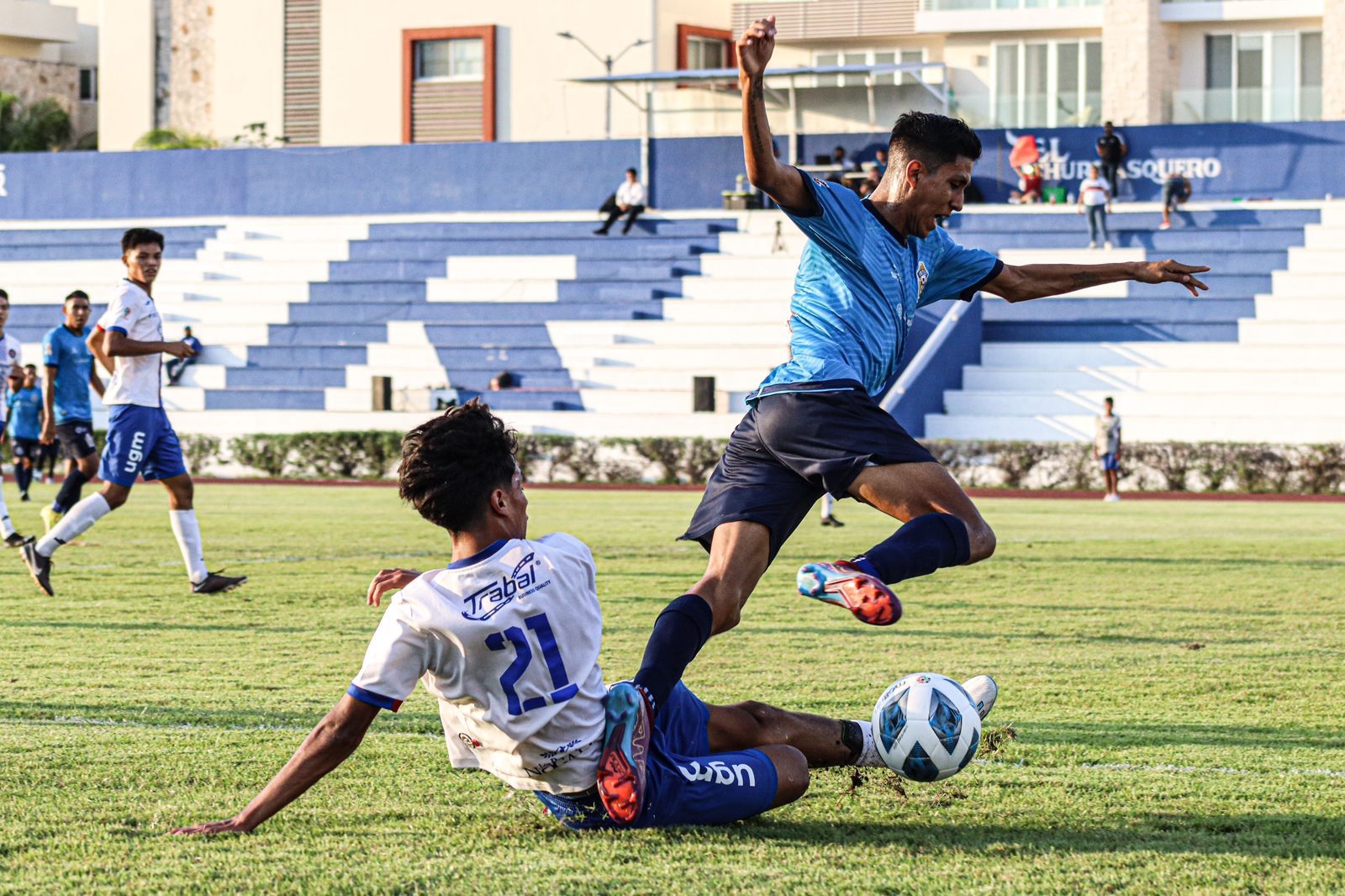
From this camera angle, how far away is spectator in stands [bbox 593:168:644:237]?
1358 inches

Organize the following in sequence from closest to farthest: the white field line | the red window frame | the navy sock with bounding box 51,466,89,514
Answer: the white field line → the navy sock with bounding box 51,466,89,514 → the red window frame

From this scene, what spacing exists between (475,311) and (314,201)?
816 cm

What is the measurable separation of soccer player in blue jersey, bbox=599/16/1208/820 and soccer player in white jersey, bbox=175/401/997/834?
484 mm

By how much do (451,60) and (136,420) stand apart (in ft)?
113

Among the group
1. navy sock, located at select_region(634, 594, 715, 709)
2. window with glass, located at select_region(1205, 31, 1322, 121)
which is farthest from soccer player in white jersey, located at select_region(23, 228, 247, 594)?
window with glass, located at select_region(1205, 31, 1322, 121)

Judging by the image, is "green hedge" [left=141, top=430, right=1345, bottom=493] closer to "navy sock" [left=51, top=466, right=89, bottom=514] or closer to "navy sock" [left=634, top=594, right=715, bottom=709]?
"navy sock" [left=51, top=466, right=89, bottom=514]

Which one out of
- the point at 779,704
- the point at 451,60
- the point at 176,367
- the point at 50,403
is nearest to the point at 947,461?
the point at 50,403

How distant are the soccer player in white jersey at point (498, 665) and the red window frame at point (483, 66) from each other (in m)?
39.2

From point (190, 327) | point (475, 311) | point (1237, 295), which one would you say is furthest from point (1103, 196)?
point (190, 327)

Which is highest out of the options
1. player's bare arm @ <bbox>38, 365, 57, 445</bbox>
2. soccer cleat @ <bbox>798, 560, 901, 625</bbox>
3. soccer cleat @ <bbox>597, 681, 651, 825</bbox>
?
player's bare arm @ <bbox>38, 365, 57, 445</bbox>

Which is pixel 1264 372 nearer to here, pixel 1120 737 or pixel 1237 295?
pixel 1237 295

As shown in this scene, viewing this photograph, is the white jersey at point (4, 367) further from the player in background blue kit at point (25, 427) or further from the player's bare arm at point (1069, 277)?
the player's bare arm at point (1069, 277)

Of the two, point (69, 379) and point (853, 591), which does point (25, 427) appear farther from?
point (853, 591)

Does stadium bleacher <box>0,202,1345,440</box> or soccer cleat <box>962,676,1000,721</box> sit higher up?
stadium bleacher <box>0,202,1345,440</box>
